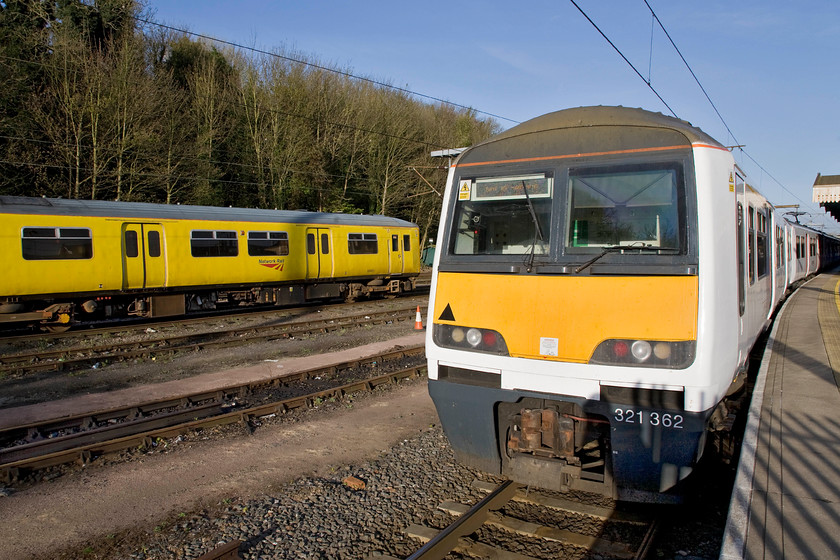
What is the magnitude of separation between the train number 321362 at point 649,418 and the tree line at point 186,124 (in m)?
18.9

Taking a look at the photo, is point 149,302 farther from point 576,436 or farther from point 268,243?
point 576,436

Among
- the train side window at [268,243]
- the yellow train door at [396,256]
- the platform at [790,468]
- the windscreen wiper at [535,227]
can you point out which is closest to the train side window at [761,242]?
the platform at [790,468]

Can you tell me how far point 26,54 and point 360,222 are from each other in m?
14.5

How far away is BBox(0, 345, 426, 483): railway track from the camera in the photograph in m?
5.98

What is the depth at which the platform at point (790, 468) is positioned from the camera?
337cm

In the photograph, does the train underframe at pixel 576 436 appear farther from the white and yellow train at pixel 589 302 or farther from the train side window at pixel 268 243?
the train side window at pixel 268 243

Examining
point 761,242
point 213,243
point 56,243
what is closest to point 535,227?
point 761,242

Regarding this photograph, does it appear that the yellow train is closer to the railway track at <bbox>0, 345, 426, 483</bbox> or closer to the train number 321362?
the railway track at <bbox>0, 345, 426, 483</bbox>

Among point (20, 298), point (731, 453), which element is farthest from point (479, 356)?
point (20, 298)

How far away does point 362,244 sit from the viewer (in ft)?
67.8

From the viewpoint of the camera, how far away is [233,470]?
5.69 metres

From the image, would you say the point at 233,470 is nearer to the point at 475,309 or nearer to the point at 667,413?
the point at 475,309

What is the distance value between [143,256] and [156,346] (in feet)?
12.6

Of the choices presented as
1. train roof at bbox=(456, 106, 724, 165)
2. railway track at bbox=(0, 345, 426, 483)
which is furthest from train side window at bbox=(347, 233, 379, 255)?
train roof at bbox=(456, 106, 724, 165)
